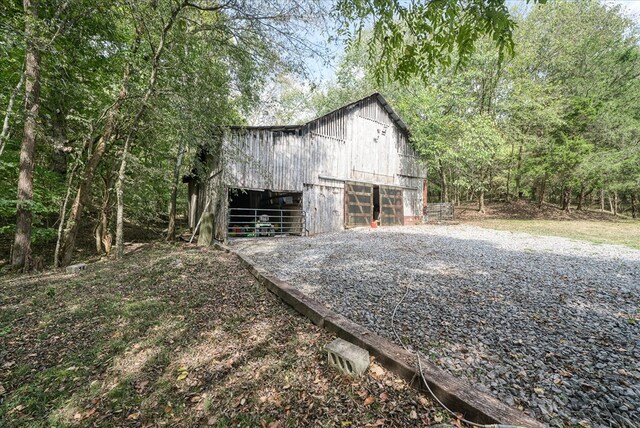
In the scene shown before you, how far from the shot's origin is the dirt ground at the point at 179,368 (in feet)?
6.29

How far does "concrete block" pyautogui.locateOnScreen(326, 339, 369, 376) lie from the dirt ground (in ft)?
0.24

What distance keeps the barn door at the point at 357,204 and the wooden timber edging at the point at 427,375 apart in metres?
10.0

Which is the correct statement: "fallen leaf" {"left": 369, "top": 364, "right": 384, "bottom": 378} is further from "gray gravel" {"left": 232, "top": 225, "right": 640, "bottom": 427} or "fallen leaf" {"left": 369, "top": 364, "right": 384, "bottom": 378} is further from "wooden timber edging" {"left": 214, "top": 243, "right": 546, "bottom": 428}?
"gray gravel" {"left": 232, "top": 225, "right": 640, "bottom": 427}

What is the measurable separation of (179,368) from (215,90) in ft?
22.5

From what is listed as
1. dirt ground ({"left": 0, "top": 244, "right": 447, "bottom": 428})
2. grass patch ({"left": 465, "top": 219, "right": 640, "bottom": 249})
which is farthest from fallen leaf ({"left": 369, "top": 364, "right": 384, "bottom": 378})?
grass patch ({"left": 465, "top": 219, "right": 640, "bottom": 249})

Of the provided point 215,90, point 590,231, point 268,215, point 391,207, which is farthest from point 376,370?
point 590,231

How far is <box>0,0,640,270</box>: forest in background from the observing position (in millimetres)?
2674

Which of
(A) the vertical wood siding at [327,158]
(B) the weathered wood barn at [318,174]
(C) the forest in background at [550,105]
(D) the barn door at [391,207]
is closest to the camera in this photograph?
(B) the weathered wood barn at [318,174]

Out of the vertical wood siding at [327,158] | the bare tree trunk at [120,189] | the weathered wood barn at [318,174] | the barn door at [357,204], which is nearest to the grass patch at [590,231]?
the weathered wood barn at [318,174]

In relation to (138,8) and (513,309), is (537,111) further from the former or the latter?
(138,8)

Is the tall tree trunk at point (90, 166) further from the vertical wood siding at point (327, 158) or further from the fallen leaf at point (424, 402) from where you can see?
the fallen leaf at point (424, 402)

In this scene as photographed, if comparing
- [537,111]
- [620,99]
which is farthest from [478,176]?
[620,99]

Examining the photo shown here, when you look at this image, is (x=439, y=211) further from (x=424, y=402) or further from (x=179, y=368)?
(x=179, y=368)

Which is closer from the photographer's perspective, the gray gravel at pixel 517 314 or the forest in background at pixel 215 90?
the gray gravel at pixel 517 314
